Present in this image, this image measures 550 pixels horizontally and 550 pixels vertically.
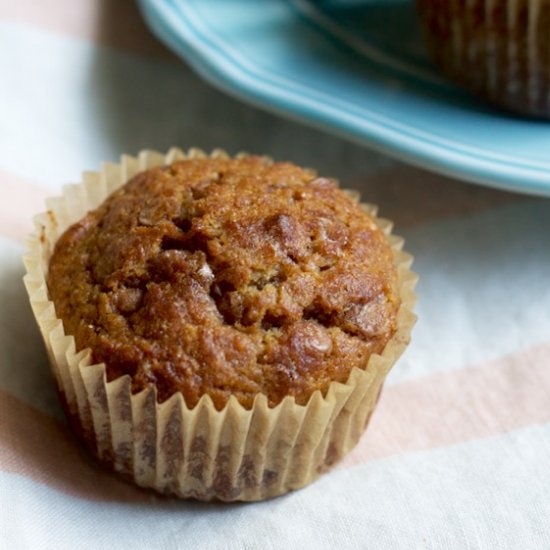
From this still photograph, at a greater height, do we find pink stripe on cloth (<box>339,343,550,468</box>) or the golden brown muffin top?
the golden brown muffin top

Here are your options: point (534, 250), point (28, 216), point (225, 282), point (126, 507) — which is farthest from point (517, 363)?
point (28, 216)

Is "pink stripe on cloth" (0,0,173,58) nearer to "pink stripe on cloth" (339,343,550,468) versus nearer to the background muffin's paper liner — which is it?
the background muffin's paper liner

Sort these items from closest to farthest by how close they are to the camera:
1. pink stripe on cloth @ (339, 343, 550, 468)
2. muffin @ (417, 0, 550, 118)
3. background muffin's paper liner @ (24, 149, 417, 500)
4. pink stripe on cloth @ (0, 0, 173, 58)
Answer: background muffin's paper liner @ (24, 149, 417, 500), pink stripe on cloth @ (339, 343, 550, 468), muffin @ (417, 0, 550, 118), pink stripe on cloth @ (0, 0, 173, 58)

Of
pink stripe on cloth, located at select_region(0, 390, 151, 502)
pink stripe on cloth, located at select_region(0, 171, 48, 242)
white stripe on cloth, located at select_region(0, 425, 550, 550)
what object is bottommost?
white stripe on cloth, located at select_region(0, 425, 550, 550)

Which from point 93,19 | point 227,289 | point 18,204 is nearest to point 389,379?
point 227,289

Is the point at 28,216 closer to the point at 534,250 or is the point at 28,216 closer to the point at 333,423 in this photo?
the point at 333,423

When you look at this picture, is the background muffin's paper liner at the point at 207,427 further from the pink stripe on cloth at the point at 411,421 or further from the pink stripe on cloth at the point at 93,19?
the pink stripe on cloth at the point at 93,19

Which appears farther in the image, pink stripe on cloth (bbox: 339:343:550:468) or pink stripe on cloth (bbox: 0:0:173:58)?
pink stripe on cloth (bbox: 0:0:173:58)

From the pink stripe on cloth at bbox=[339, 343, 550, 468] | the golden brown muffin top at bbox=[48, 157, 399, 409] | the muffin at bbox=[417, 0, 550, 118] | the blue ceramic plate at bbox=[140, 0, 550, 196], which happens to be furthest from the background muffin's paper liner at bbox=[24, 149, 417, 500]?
the muffin at bbox=[417, 0, 550, 118]
